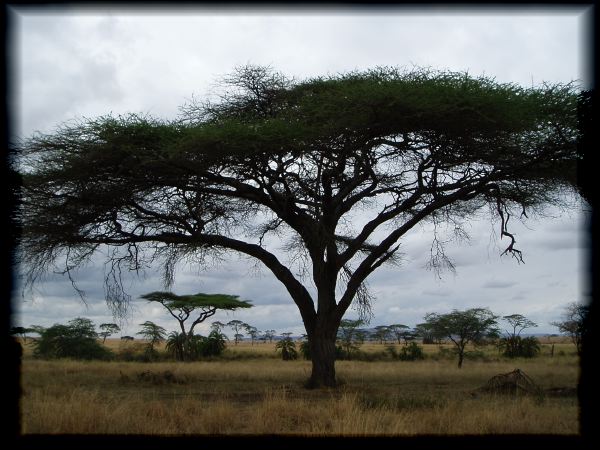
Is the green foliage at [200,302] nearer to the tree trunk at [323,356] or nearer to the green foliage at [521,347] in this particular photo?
the green foliage at [521,347]

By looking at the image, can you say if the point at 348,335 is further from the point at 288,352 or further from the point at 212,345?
the point at 212,345

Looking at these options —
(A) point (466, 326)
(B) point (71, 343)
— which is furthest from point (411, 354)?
(B) point (71, 343)

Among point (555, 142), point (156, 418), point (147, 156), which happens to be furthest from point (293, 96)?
point (156, 418)

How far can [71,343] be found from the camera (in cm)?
3666

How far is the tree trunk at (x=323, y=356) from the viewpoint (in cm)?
1605

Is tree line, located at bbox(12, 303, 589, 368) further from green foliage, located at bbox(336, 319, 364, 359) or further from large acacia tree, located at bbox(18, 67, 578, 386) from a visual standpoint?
large acacia tree, located at bbox(18, 67, 578, 386)

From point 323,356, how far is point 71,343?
24831 millimetres

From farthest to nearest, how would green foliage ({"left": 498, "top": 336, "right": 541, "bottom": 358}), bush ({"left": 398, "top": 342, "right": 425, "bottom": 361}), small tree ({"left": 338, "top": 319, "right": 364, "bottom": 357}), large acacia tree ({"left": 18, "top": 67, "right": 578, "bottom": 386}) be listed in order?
small tree ({"left": 338, "top": 319, "right": 364, "bottom": 357}) < green foliage ({"left": 498, "top": 336, "right": 541, "bottom": 358}) < bush ({"left": 398, "top": 342, "right": 425, "bottom": 361}) < large acacia tree ({"left": 18, "top": 67, "right": 578, "bottom": 386})

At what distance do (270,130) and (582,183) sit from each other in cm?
638

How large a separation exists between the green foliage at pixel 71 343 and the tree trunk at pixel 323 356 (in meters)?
22.6

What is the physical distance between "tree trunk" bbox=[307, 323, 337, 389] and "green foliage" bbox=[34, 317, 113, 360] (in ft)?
74.3

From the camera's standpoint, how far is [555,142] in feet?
47.3

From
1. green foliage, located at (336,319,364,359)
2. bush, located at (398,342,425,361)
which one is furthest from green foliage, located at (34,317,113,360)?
bush, located at (398,342,425,361)

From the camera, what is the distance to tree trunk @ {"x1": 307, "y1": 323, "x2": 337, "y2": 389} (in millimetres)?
16047
